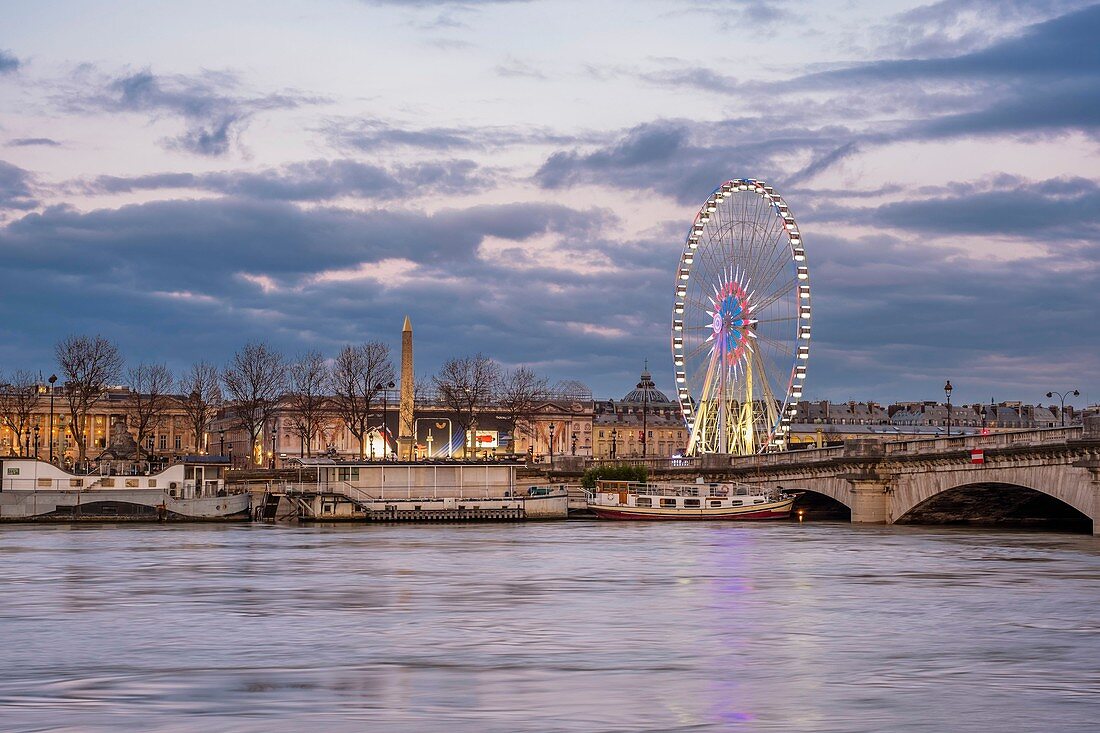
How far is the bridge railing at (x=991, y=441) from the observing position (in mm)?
70062

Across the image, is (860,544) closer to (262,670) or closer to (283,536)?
(283,536)

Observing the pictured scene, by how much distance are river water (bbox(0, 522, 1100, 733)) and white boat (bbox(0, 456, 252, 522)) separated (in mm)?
34927

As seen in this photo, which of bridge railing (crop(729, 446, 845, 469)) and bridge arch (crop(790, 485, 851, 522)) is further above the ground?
bridge railing (crop(729, 446, 845, 469))

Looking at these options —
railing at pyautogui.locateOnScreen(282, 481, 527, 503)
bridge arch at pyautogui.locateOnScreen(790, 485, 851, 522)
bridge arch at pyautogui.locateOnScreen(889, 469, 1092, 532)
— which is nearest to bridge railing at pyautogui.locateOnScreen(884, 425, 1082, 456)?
bridge arch at pyautogui.locateOnScreen(889, 469, 1092, 532)

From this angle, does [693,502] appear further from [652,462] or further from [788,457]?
[652,462]

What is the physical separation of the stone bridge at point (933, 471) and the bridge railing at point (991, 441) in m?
0.05

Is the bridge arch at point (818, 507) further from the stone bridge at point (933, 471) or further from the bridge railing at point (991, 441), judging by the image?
the bridge railing at point (991, 441)

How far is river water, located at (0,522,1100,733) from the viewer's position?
81.5 feet

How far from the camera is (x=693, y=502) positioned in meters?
107

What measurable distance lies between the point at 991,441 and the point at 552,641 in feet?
153

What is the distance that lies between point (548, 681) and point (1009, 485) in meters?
57.3

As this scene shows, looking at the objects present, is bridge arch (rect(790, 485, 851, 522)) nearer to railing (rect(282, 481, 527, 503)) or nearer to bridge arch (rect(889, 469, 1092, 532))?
bridge arch (rect(889, 469, 1092, 532))

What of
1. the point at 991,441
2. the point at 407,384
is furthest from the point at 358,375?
the point at 991,441

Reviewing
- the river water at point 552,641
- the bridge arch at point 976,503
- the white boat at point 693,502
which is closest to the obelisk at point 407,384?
the white boat at point 693,502
